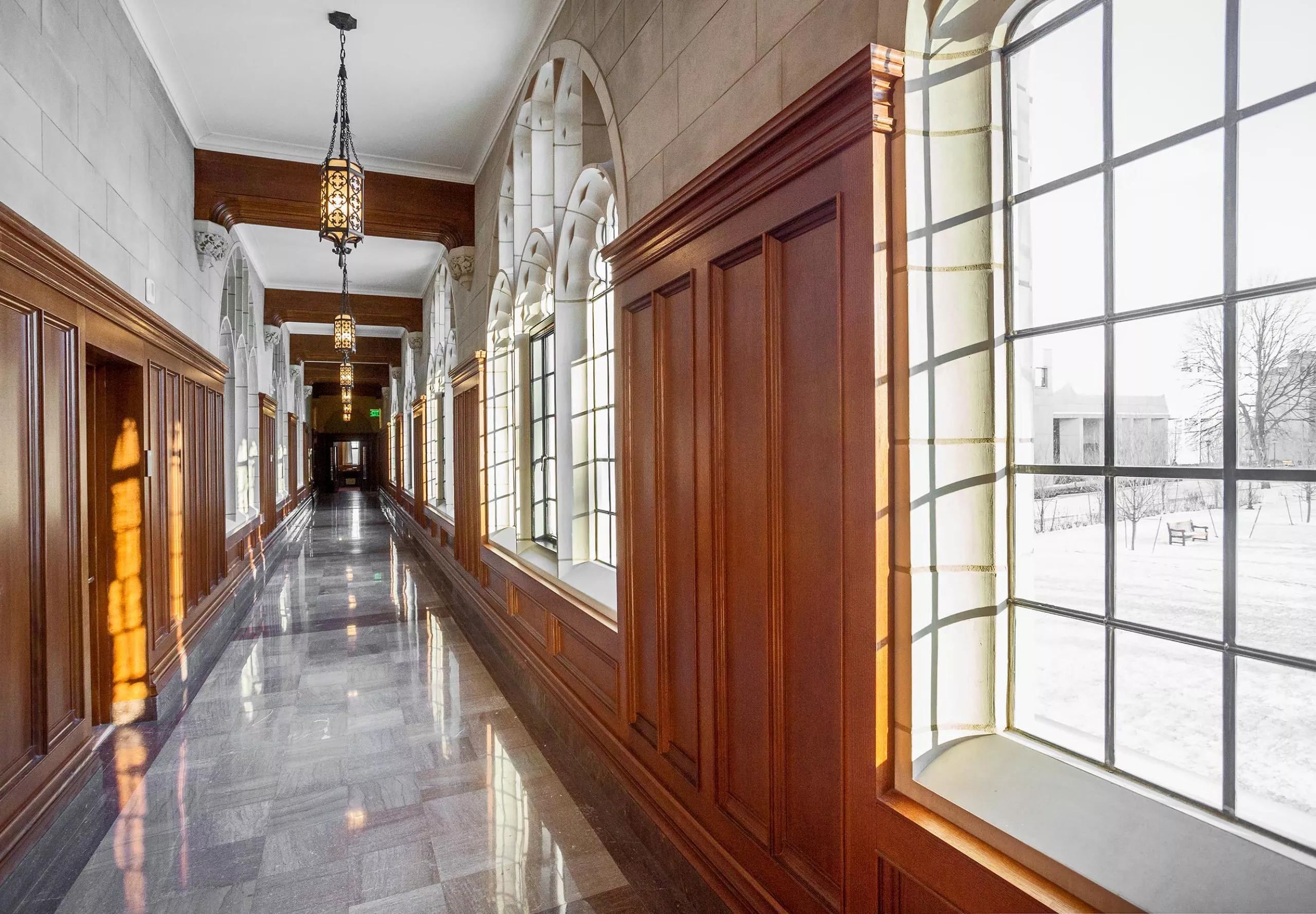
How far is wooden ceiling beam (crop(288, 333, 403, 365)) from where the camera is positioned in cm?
1642

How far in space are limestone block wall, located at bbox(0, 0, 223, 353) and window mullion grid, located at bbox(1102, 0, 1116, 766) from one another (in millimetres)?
3622

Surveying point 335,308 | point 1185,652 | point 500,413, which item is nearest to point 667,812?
point 1185,652

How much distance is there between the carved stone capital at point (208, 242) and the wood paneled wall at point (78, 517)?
1.07 metres

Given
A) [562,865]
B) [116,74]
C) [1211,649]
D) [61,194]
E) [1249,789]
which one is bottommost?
[562,865]

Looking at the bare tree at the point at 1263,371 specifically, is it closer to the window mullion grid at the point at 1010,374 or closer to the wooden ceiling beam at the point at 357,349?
the window mullion grid at the point at 1010,374

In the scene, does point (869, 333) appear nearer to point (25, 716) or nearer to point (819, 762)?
point (819, 762)

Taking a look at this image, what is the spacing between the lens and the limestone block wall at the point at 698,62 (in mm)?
1746

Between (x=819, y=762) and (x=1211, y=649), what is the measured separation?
3.13 ft

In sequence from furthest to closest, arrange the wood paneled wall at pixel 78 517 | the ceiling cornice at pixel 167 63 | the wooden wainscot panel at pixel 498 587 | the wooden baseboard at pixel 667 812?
the wooden wainscot panel at pixel 498 587 < the ceiling cornice at pixel 167 63 < the wood paneled wall at pixel 78 517 < the wooden baseboard at pixel 667 812

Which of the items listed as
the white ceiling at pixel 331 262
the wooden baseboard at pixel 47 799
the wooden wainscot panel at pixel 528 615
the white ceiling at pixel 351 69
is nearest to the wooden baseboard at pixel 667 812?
the wooden wainscot panel at pixel 528 615

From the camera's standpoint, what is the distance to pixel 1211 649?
1.19 metres

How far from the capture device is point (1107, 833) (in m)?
1.24

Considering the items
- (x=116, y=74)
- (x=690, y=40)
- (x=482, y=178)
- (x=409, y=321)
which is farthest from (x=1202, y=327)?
(x=409, y=321)

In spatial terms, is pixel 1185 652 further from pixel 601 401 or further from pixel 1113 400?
pixel 601 401
